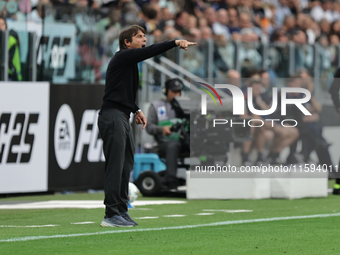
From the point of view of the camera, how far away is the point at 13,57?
40.1 feet

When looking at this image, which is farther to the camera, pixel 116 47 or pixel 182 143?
pixel 116 47

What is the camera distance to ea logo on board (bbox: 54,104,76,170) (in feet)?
40.5

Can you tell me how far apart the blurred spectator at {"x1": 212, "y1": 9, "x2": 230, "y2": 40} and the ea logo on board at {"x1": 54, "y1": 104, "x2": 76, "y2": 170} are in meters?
7.66

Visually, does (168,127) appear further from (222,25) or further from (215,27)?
(222,25)

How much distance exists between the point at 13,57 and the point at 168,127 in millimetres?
2667

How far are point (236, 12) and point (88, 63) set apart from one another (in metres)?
8.24

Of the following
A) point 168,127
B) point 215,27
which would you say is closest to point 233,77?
point 168,127

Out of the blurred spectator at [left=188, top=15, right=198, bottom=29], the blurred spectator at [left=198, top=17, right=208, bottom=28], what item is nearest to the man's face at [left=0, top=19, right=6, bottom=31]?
the blurred spectator at [left=188, top=15, right=198, bottom=29]

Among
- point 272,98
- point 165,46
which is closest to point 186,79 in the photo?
point 272,98

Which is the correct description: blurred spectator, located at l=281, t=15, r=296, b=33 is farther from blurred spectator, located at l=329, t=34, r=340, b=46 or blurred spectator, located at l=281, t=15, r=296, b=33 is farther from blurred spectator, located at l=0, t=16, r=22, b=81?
blurred spectator, located at l=0, t=16, r=22, b=81

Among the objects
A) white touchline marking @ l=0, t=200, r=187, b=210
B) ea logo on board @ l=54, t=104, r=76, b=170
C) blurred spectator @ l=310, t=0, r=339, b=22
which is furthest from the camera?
blurred spectator @ l=310, t=0, r=339, b=22

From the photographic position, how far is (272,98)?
46.5 ft

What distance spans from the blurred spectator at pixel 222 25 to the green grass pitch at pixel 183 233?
389 inches

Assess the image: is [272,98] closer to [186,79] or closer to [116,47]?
[186,79]
